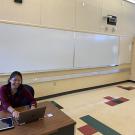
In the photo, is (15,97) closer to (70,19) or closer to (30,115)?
(30,115)

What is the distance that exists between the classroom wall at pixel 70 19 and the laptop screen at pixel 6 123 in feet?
5.87

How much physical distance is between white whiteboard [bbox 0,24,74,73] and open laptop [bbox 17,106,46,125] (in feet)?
6.23

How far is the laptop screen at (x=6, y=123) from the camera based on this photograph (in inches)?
54.2

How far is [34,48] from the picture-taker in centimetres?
347

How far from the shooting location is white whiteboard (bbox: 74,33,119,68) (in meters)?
4.27

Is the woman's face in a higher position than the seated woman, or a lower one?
higher

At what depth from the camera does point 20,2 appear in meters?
3.16

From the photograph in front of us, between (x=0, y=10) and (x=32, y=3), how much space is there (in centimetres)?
71

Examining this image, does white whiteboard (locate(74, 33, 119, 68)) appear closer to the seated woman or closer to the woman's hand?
the seated woman

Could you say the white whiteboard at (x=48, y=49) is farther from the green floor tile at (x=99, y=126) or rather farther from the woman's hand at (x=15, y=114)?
the woman's hand at (x=15, y=114)

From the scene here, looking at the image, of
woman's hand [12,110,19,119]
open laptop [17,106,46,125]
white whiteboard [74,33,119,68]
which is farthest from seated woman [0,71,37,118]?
white whiteboard [74,33,119,68]

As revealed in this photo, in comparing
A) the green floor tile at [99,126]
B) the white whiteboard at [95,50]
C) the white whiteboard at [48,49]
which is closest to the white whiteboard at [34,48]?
the white whiteboard at [48,49]

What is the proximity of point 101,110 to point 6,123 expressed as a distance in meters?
2.39

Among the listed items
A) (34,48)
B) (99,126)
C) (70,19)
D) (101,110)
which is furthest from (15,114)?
(70,19)
